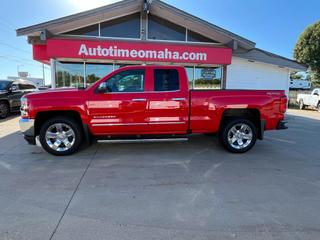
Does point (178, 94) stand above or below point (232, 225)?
above

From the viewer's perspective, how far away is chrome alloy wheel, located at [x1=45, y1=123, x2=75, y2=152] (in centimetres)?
547

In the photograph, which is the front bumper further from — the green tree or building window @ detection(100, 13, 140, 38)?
the green tree

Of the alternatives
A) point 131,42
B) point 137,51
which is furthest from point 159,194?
point 131,42

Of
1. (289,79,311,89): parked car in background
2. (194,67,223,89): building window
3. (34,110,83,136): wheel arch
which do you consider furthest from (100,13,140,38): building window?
(289,79,311,89): parked car in background

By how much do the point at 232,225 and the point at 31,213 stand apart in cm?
260

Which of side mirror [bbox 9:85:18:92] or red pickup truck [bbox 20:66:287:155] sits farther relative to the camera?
side mirror [bbox 9:85:18:92]

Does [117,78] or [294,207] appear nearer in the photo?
[294,207]

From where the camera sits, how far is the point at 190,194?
3.76 metres

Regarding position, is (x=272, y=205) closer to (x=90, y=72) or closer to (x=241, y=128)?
(x=241, y=128)

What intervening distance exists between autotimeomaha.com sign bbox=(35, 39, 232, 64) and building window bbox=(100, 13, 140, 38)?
4.11ft

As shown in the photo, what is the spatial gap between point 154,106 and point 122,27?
7261 millimetres

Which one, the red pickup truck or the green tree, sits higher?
the green tree

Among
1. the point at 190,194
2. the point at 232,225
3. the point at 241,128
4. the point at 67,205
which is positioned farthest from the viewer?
the point at 241,128

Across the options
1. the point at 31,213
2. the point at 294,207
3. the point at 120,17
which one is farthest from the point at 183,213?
→ the point at 120,17
